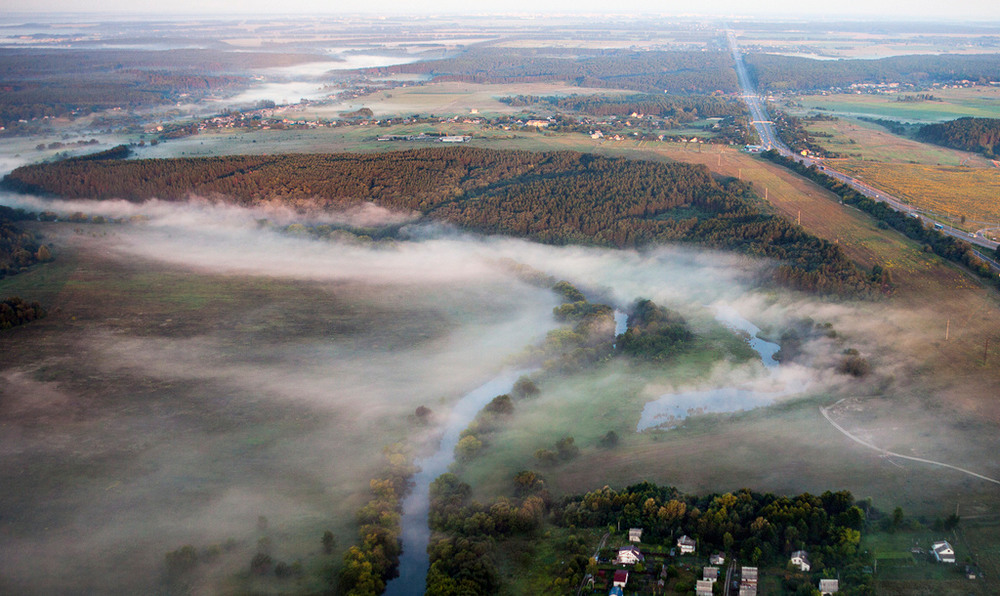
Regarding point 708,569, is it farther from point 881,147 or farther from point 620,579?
point 881,147

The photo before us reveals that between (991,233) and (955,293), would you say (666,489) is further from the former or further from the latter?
(991,233)

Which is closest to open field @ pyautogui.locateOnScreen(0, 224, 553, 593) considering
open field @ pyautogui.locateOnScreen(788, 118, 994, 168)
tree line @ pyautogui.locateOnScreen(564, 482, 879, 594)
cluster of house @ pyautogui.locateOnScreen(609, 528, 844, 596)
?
tree line @ pyautogui.locateOnScreen(564, 482, 879, 594)

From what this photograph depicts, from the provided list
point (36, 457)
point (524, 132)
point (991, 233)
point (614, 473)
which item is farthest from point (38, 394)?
point (524, 132)

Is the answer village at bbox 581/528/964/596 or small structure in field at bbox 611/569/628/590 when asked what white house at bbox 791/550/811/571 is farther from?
small structure in field at bbox 611/569/628/590

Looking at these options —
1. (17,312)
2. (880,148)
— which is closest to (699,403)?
(17,312)

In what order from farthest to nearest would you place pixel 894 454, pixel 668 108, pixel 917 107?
pixel 668 108 < pixel 917 107 < pixel 894 454

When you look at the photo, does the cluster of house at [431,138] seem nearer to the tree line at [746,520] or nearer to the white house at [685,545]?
the tree line at [746,520]

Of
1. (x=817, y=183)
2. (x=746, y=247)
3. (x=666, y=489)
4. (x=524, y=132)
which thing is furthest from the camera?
(x=524, y=132)
